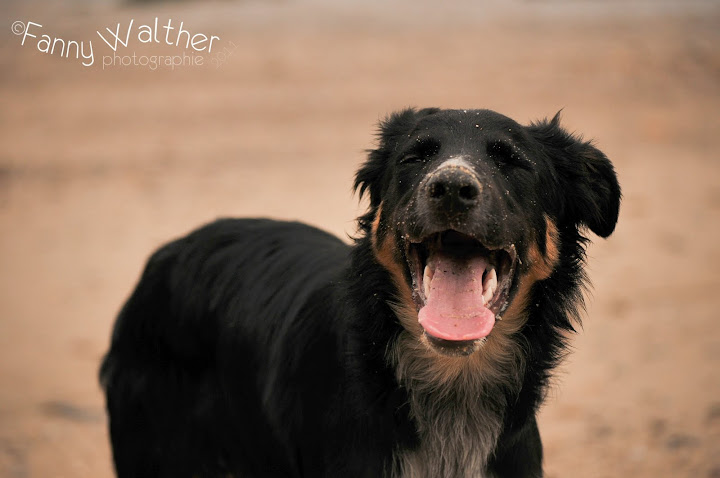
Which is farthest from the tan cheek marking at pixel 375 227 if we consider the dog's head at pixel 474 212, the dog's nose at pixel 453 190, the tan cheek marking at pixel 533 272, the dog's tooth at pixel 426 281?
the tan cheek marking at pixel 533 272

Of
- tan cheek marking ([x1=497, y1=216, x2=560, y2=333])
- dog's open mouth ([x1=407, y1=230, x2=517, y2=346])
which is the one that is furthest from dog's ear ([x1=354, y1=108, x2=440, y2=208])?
tan cheek marking ([x1=497, y1=216, x2=560, y2=333])

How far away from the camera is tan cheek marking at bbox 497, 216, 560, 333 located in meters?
3.64

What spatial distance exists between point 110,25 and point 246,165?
14431 mm

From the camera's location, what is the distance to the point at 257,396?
13.1 feet

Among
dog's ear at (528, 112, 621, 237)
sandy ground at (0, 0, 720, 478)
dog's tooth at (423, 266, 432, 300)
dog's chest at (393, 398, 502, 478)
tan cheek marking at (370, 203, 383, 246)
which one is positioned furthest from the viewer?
sandy ground at (0, 0, 720, 478)

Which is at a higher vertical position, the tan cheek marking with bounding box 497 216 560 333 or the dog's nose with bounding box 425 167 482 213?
the dog's nose with bounding box 425 167 482 213

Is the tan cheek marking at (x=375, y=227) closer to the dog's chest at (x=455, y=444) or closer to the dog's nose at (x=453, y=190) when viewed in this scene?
the dog's nose at (x=453, y=190)

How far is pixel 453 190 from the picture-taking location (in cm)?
330

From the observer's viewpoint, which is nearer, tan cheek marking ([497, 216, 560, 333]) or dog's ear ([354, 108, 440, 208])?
tan cheek marking ([497, 216, 560, 333])

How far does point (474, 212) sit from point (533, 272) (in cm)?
48

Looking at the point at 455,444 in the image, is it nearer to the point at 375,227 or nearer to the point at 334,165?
the point at 375,227

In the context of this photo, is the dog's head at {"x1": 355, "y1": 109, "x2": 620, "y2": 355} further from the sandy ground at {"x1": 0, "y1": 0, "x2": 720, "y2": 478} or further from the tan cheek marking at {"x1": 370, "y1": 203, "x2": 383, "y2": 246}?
the sandy ground at {"x1": 0, "y1": 0, "x2": 720, "y2": 478}

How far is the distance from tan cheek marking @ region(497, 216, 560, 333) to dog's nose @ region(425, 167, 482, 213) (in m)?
0.42

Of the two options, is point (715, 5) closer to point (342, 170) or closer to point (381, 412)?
point (342, 170)
